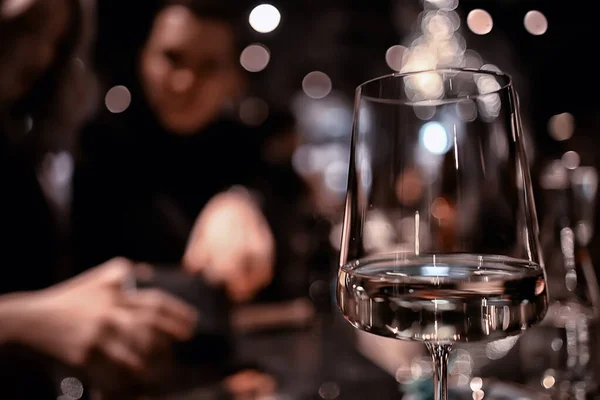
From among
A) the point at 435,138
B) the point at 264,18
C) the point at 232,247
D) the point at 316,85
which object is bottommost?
the point at 232,247

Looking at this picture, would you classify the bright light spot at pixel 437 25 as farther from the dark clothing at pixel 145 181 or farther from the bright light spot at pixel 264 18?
the bright light spot at pixel 264 18

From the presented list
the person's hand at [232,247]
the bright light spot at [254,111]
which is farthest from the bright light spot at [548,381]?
the bright light spot at [254,111]

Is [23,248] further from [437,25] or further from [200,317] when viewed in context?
[437,25]

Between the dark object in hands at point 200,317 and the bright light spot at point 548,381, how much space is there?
950 millimetres

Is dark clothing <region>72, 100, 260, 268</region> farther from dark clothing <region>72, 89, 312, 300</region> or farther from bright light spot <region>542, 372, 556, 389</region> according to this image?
bright light spot <region>542, 372, 556, 389</region>

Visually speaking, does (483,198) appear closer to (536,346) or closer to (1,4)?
(536,346)

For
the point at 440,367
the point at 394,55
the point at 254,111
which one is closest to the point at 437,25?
the point at 254,111

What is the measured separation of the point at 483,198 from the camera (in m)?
0.31

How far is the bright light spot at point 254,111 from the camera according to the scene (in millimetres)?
2129

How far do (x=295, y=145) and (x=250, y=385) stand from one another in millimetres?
1703

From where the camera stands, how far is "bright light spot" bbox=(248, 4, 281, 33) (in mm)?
2152

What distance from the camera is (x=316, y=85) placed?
9.12 feet

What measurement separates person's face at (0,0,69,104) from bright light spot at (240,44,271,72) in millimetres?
950

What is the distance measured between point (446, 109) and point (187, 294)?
3.90 ft
